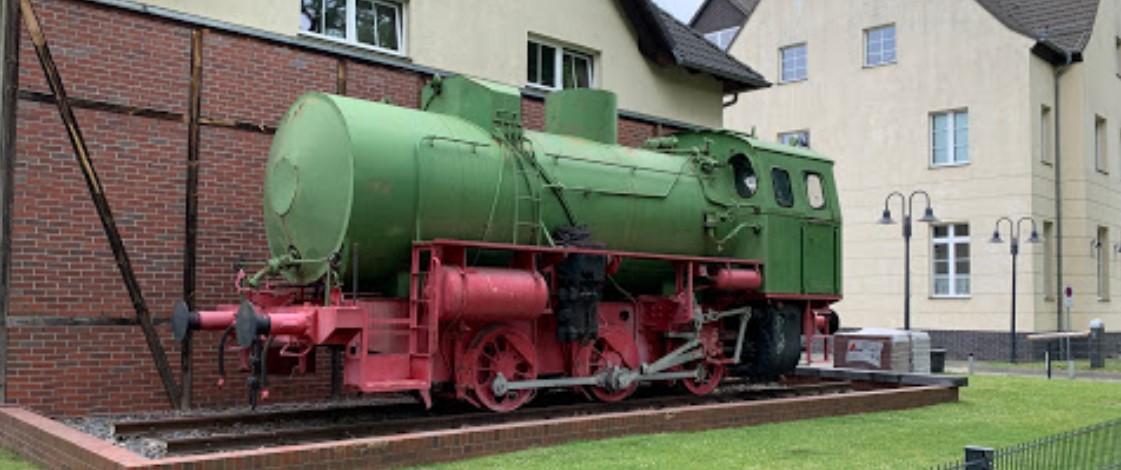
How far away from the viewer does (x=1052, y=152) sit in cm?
2598

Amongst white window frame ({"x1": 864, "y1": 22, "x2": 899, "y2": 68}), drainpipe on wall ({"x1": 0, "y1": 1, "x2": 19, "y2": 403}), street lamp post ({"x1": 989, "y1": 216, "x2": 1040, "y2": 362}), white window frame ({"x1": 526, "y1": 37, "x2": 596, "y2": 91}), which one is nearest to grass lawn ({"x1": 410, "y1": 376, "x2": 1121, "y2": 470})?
drainpipe on wall ({"x1": 0, "y1": 1, "x2": 19, "y2": 403})

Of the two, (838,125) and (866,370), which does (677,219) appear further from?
(838,125)

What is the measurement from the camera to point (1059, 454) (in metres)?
7.32

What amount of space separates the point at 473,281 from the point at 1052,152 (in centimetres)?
2160

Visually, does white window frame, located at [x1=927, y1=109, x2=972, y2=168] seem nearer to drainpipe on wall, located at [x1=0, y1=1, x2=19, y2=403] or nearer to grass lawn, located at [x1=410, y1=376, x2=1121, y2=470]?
grass lawn, located at [x1=410, y1=376, x2=1121, y2=470]

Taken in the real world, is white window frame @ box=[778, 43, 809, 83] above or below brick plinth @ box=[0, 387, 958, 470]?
above

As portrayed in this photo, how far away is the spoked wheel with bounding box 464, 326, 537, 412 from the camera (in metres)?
9.63

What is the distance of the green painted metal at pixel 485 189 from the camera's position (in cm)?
902

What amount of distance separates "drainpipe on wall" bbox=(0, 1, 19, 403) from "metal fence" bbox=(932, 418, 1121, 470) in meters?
8.11

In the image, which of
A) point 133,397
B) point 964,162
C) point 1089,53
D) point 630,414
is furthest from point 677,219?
point 1089,53

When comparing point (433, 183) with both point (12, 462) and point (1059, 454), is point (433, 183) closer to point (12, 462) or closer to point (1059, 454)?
point (12, 462)

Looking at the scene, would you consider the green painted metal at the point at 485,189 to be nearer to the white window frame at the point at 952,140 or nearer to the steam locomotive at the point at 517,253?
the steam locomotive at the point at 517,253

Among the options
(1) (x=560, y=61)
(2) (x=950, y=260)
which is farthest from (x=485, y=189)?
(2) (x=950, y=260)

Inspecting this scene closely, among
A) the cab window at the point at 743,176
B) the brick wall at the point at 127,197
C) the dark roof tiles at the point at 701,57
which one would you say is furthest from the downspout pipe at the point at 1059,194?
the brick wall at the point at 127,197
